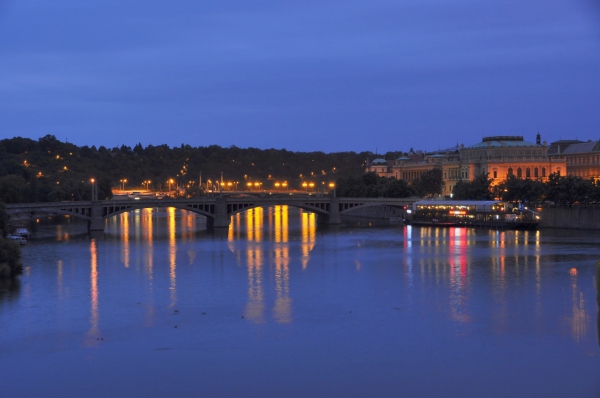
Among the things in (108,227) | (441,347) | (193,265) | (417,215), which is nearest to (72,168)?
(108,227)

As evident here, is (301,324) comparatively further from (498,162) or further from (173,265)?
(498,162)

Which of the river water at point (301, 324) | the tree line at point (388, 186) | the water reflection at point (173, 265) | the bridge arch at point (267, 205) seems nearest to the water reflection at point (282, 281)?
the river water at point (301, 324)

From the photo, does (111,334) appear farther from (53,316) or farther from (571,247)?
(571,247)

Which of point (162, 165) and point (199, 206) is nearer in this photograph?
point (199, 206)

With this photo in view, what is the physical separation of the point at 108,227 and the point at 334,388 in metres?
47.6

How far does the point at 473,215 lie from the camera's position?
219 feet

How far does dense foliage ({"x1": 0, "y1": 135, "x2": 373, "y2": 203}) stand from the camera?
103688 millimetres

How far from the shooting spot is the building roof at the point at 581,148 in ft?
297

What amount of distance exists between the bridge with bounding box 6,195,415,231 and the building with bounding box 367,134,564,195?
58.8ft

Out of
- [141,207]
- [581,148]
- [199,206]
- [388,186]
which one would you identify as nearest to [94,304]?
[141,207]

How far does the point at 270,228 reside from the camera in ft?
212

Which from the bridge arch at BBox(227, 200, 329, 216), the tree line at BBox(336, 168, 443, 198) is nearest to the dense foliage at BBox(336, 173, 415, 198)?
the tree line at BBox(336, 168, 443, 198)

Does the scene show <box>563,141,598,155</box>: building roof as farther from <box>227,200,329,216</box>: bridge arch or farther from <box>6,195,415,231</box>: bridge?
<box>227,200,329,216</box>: bridge arch

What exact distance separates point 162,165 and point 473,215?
83196mm
